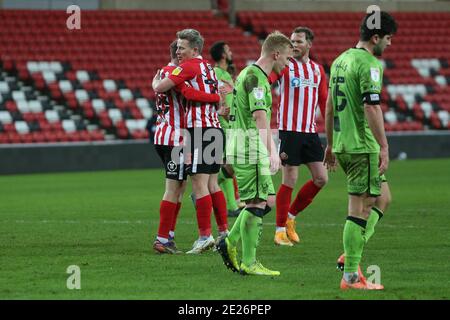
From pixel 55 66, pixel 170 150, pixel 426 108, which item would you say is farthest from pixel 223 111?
pixel 426 108

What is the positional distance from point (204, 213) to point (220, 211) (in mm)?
552

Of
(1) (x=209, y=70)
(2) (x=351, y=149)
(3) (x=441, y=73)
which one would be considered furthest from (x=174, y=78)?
(3) (x=441, y=73)

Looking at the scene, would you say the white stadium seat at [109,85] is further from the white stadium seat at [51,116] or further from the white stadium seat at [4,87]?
the white stadium seat at [4,87]

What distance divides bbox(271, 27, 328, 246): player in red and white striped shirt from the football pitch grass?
1.69ft

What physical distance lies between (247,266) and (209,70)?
2287mm

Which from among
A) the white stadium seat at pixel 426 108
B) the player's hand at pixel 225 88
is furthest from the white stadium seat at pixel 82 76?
the player's hand at pixel 225 88

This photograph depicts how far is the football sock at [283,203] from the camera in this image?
434 inches

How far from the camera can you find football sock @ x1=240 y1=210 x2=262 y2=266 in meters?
8.51

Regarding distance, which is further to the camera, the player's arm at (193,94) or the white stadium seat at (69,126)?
the white stadium seat at (69,126)

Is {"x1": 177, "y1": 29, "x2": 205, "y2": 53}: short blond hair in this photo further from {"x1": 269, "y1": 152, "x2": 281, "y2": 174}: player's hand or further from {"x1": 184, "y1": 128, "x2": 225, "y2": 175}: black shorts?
{"x1": 269, "y1": 152, "x2": 281, "y2": 174}: player's hand

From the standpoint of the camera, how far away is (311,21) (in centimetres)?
3288

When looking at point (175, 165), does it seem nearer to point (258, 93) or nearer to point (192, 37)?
point (192, 37)

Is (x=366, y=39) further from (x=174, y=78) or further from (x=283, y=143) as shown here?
(x=283, y=143)

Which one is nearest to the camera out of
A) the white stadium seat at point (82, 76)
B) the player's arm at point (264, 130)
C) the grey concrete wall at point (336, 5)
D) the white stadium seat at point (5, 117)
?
the player's arm at point (264, 130)
